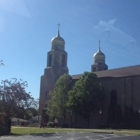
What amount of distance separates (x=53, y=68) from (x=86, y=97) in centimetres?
1435

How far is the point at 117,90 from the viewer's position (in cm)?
4938

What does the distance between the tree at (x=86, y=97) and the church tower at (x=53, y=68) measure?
11.2 m

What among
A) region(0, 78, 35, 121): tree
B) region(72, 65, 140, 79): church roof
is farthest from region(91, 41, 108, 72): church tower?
region(0, 78, 35, 121): tree

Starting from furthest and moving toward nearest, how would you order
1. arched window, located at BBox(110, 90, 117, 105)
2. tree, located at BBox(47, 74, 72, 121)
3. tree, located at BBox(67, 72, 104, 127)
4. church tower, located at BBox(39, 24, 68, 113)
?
1. church tower, located at BBox(39, 24, 68, 113)
2. tree, located at BBox(47, 74, 72, 121)
3. arched window, located at BBox(110, 90, 117, 105)
4. tree, located at BBox(67, 72, 104, 127)

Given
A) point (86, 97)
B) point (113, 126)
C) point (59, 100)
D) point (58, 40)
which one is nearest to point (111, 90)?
point (86, 97)

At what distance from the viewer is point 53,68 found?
59594mm

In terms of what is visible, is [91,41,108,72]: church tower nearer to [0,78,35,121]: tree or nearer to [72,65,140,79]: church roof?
[72,65,140,79]: church roof

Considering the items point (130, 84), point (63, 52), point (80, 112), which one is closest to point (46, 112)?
point (80, 112)

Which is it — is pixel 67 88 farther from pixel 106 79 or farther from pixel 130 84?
pixel 130 84

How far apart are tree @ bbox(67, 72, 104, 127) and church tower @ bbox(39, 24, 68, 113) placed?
11.2 meters

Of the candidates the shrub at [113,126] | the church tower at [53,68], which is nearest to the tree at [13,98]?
the shrub at [113,126]

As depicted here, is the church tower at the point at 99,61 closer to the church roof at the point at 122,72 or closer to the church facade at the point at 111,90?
the church facade at the point at 111,90

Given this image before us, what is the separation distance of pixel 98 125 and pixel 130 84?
30.0 ft

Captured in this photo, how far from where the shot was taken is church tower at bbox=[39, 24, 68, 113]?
59719mm
